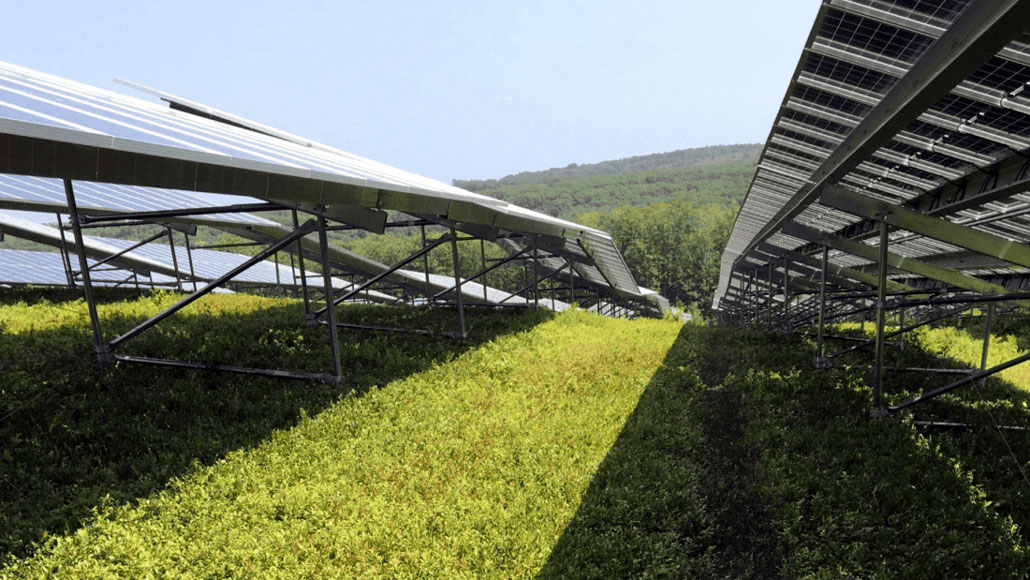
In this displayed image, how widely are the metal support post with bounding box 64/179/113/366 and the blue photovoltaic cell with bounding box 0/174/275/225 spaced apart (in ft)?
12.6

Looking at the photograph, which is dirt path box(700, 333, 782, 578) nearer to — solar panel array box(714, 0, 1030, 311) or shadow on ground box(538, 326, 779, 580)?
shadow on ground box(538, 326, 779, 580)

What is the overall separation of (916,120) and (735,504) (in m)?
6.16

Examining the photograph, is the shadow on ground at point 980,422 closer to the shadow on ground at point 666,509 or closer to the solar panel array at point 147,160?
the shadow on ground at point 666,509

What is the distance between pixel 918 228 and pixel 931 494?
14.0 feet

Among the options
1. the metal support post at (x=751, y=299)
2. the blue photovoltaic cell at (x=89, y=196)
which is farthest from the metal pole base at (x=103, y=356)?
the metal support post at (x=751, y=299)

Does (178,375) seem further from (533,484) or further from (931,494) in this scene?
(931,494)

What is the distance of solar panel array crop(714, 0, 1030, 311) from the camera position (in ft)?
18.5

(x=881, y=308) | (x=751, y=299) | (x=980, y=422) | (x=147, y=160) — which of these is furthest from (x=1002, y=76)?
(x=751, y=299)

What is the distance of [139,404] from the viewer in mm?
8812

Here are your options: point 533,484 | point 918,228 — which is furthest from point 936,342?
point 533,484

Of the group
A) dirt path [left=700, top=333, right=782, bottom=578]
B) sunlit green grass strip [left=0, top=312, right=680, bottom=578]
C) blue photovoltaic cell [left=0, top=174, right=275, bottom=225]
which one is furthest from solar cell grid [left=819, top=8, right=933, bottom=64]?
blue photovoltaic cell [left=0, top=174, right=275, bottom=225]

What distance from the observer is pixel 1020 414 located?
12.6 meters

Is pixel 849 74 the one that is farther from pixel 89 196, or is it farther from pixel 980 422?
pixel 89 196

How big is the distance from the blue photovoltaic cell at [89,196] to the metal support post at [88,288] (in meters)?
3.83
